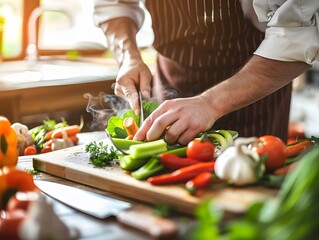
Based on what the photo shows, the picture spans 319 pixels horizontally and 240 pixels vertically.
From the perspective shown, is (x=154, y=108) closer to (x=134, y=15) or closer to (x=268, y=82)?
(x=268, y=82)

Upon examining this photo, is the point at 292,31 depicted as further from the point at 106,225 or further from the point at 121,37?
the point at 106,225

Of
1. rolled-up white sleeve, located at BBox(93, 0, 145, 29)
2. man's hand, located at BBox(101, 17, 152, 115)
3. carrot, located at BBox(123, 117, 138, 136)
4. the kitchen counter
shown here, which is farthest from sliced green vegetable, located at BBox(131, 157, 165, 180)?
the kitchen counter

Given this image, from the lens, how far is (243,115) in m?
2.16

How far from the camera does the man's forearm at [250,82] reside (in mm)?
1713

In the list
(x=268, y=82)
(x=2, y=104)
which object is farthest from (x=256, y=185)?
(x=2, y=104)

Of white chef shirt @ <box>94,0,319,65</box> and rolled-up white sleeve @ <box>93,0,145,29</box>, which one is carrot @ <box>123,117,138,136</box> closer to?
white chef shirt @ <box>94,0,319,65</box>

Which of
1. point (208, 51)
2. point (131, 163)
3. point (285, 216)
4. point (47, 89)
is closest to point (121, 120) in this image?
point (131, 163)

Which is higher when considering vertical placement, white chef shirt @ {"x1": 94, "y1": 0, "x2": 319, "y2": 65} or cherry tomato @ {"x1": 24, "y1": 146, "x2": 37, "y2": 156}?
white chef shirt @ {"x1": 94, "y1": 0, "x2": 319, "y2": 65}

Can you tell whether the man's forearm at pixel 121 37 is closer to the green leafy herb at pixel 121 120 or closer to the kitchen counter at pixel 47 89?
the green leafy herb at pixel 121 120

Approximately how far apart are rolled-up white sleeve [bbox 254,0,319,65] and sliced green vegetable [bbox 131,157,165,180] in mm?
513

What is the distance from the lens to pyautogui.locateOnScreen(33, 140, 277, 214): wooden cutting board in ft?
4.10

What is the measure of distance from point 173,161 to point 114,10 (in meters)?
→ 0.99

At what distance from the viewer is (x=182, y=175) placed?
136cm

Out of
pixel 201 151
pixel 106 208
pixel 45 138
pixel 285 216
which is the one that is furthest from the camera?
pixel 45 138
